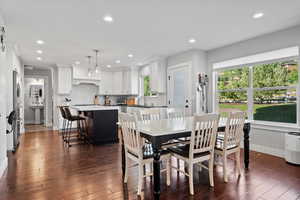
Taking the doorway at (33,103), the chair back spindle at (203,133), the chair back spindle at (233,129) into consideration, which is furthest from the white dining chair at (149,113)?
the doorway at (33,103)

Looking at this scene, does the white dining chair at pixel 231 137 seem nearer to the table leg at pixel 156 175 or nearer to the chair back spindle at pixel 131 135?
the table leg at pixel 156 175

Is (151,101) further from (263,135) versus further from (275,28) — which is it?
(275,28)

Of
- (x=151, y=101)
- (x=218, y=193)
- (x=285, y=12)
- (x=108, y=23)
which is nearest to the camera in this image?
(x=218, y=193)

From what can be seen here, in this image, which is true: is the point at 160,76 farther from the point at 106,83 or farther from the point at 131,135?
the point at 131,135

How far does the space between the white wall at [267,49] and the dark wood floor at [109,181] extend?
0.95 ft

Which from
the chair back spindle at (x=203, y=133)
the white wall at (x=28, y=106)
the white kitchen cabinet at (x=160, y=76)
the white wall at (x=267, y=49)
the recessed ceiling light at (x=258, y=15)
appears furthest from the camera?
the white wall at (x=28, y=106)

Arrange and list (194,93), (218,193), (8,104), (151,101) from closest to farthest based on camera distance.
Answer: (218,193) < (8,104) < (194,93) < (151,101)

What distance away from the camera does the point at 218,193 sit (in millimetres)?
2178

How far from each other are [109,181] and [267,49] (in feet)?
12.9

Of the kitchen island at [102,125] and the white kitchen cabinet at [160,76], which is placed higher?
the white kitchen cabinet at [160,76]

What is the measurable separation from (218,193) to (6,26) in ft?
14.1

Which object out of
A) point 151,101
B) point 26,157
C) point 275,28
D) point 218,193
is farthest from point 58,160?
point 275,28

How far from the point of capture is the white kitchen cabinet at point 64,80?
678 centimetres

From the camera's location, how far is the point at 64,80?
685 cm
